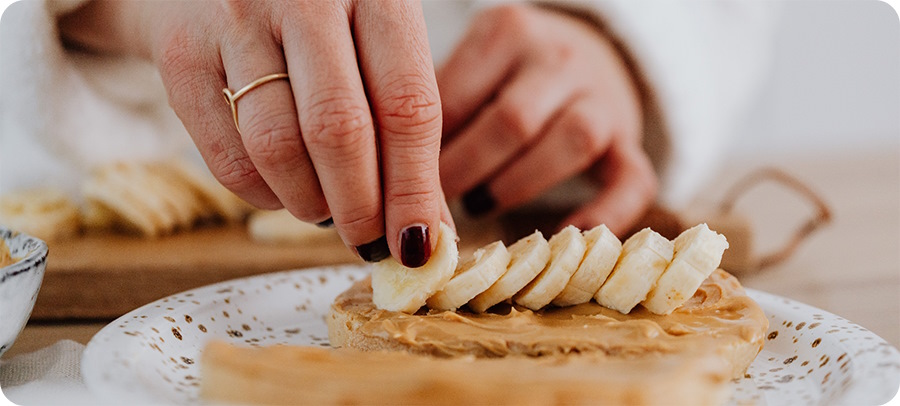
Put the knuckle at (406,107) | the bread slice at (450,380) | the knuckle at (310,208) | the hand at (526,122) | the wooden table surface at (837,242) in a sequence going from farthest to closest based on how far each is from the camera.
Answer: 1. the hand at (526,122)
2. the wooden table surface at (837,242)
3. the knuckle at (310,208)
4. the knuckle at (406,107)
5. the bread slice at (450,380)

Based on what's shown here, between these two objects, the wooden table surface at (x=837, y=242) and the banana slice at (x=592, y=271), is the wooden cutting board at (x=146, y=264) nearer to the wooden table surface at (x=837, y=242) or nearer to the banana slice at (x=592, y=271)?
the wooden table surface at (x=837, y=242)

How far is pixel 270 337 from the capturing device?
7.47 feet

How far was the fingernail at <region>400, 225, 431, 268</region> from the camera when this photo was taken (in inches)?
74.3

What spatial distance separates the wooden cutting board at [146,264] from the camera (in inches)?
120

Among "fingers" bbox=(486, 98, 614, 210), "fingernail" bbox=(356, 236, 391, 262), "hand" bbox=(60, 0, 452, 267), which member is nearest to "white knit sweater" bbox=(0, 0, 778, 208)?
"fingers" bbox=(486, 98, 614, 210)

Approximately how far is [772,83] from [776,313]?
571 centimetres

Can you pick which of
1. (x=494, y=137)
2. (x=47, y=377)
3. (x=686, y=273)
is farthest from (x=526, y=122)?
(x=47, y=377)

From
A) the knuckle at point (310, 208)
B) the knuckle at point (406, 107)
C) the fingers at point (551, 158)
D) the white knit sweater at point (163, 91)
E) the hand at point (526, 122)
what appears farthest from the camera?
the fingers at point (551, 158)

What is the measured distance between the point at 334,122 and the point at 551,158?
6.79 feet

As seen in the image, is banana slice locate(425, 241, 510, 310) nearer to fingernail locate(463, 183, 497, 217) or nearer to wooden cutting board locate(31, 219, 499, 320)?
wooden cutting board locate(31, 219, 499, 320)

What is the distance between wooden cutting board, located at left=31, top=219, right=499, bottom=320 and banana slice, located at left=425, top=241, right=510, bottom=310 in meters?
1.28

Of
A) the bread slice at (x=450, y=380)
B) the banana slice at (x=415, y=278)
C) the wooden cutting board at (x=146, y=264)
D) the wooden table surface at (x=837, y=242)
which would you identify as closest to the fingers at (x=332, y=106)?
the banana slice at (x=415, y=278)

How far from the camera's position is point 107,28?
3135 millimetres

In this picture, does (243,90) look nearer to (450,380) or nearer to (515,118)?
(450,380)
